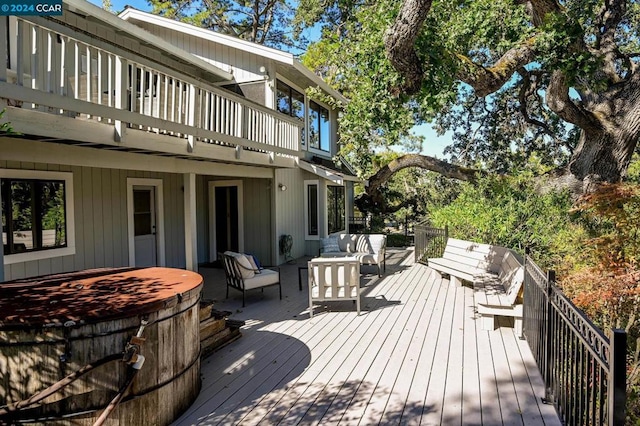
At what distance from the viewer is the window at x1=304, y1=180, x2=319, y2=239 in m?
12.1

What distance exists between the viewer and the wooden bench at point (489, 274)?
520 cm

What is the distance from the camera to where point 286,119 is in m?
9.11

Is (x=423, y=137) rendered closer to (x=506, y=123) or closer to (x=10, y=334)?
(x=506, y=123)

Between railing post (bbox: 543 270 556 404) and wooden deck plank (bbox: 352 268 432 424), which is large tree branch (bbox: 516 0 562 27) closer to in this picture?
wooden deck plank (bbox: 352 268 432 424)

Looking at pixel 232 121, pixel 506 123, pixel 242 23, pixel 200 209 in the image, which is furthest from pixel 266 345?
pixel 242 23

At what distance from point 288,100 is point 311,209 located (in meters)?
3.34

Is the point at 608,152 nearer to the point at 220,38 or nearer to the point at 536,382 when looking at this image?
the point at 536,382

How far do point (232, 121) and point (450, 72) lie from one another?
3.99m

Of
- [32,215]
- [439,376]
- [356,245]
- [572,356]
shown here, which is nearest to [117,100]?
[32,215]

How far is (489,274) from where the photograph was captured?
7.00 meters

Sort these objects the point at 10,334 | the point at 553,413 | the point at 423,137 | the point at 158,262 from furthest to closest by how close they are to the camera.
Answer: the point at 423,137 → the point at 158,262 → the point at 553,413 → the point at 10,334

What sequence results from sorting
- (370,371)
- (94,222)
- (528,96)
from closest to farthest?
(370,371)
(94,222)
(528,96)

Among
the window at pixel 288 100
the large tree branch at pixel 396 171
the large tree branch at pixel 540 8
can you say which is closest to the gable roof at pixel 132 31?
the window at pixel 288 100

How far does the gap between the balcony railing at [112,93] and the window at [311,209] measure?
342 cm
